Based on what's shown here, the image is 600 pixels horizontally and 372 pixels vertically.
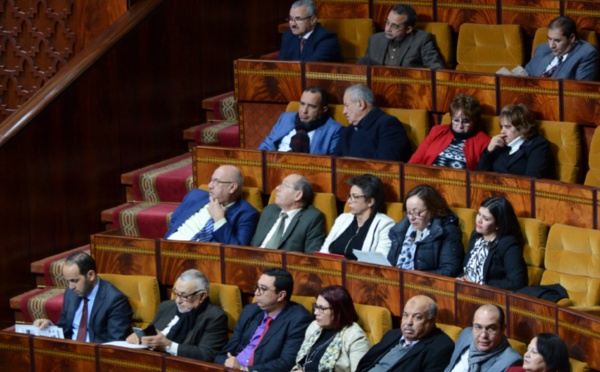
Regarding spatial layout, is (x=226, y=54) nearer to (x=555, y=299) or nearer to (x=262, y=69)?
(x=262, y=69)

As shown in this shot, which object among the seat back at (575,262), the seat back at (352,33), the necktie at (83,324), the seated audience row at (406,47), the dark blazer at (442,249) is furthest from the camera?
the seat back at (352,33)

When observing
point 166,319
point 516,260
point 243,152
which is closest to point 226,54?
point 243,152

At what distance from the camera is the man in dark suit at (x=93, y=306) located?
200 centimetres

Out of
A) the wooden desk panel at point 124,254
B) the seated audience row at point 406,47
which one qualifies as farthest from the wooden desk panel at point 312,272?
the seated audience row at point 406,47

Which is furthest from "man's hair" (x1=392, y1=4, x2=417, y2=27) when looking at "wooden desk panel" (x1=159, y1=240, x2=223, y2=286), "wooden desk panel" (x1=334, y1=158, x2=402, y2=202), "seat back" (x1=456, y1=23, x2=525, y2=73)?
"wooden desk panel" (x1=159, y1=240, x2=223, y2=286)

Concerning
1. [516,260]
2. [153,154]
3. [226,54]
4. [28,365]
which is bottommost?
[28,365]

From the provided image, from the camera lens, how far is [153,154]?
2424 millimetres

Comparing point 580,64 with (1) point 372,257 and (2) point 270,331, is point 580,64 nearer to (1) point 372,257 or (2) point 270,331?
(1) point 372,257

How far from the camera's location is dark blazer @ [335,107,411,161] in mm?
2133

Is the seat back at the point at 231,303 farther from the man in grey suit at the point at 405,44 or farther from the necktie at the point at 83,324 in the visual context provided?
the man in grey suit at the point at 405,44

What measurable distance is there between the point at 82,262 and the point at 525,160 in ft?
2.23

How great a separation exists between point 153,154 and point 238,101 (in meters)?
0.19

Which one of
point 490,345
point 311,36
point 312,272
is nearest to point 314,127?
point 311,36

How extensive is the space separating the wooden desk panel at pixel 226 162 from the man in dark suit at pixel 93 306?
0.99 ft
